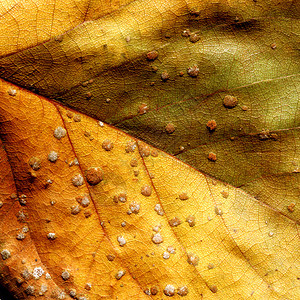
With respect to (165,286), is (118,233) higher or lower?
higher

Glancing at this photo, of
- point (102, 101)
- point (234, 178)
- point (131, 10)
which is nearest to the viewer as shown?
point (131, 10)

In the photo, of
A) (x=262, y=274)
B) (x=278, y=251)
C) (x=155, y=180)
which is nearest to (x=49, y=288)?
(x=155, y=180)

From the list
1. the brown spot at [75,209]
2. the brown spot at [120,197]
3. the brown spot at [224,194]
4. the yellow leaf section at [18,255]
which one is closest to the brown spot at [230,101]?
the brown spot at [224,194]

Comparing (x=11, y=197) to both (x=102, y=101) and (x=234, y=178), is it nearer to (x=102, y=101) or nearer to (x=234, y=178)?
(x=102, y=101)

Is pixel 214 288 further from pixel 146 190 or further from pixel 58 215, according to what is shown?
pixel 58 215

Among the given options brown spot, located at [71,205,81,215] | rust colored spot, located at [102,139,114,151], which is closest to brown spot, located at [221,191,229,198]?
rust colored spot, located at [102,139,114,151]
